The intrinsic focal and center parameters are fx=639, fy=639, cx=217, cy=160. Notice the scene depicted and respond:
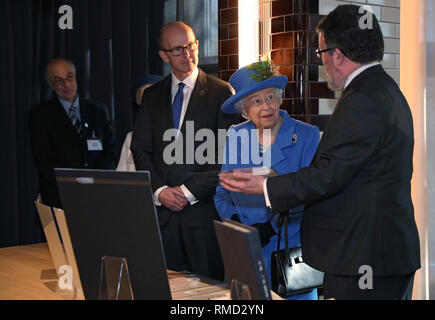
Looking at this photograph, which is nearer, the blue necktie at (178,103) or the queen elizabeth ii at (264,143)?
the queen elizabeth ii at (264,143)

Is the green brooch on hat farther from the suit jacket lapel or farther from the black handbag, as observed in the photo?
the suit jacket lapel

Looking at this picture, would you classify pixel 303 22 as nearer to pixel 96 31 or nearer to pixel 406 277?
pixel 406 277

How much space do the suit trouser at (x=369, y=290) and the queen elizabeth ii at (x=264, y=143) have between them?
556mm

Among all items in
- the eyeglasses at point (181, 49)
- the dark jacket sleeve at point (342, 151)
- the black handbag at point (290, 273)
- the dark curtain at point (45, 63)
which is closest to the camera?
the dark jacket sleeve at point (342, 151)

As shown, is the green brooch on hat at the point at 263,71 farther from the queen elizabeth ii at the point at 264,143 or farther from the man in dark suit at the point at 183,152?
the man in dark suit at the point at 183,152

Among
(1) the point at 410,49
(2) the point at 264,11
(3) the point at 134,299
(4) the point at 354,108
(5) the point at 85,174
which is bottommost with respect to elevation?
(3) the point at 134,299

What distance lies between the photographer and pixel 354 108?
2.06 m

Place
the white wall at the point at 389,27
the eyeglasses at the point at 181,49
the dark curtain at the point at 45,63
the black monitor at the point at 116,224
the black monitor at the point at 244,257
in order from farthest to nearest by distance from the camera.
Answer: the dark curtain at the point at 45,63 < the white wall at the point at 389,27 < the eyeglasses at the point at 181,49 < the black monitor at the point at 116,224 < the black monitor at the point at 244,257

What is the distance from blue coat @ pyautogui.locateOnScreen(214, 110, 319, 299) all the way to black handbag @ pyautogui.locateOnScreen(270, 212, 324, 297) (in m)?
0.23

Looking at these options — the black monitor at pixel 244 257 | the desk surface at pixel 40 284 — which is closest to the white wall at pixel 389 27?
the desk surface at pixel 40 284

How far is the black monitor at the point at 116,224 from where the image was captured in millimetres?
1589

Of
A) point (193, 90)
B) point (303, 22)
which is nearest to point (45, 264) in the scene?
point (193, 90)

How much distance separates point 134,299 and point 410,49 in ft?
7.04
